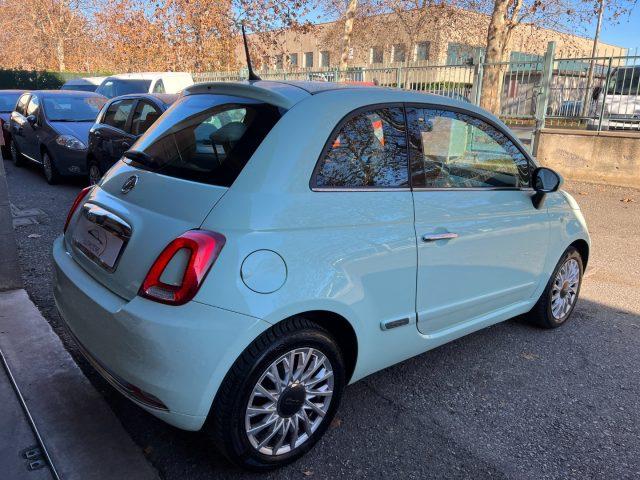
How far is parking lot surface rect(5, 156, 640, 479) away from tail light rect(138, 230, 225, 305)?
0.89 meters

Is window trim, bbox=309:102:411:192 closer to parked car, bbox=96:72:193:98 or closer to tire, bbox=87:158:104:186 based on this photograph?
tire, bbox=87:158:104:186

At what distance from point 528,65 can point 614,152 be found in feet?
7.96

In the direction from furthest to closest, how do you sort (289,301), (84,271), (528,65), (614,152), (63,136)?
(528,65), (614,152), (63,136), (84,271), (289,301)

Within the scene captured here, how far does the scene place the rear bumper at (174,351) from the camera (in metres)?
2.05

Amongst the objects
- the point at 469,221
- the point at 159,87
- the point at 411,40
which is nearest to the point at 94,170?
the point at 159,87

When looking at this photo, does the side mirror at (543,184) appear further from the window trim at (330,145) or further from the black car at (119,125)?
the black car at (119,125)

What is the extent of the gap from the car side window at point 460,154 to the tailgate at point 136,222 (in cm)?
120

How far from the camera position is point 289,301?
218 cm

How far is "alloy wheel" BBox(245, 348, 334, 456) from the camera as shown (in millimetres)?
2305

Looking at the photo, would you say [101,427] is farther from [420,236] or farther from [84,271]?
[420,236]

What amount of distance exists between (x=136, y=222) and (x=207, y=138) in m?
0.57

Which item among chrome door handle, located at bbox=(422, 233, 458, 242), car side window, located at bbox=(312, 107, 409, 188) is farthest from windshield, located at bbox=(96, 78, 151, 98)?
chrome door handle, located at bbox=(422, 233, 458, 242)

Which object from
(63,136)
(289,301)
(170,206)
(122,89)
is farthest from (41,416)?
(122,89)

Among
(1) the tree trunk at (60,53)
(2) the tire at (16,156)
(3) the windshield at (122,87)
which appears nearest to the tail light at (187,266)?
(2) the tire at (16,156)
